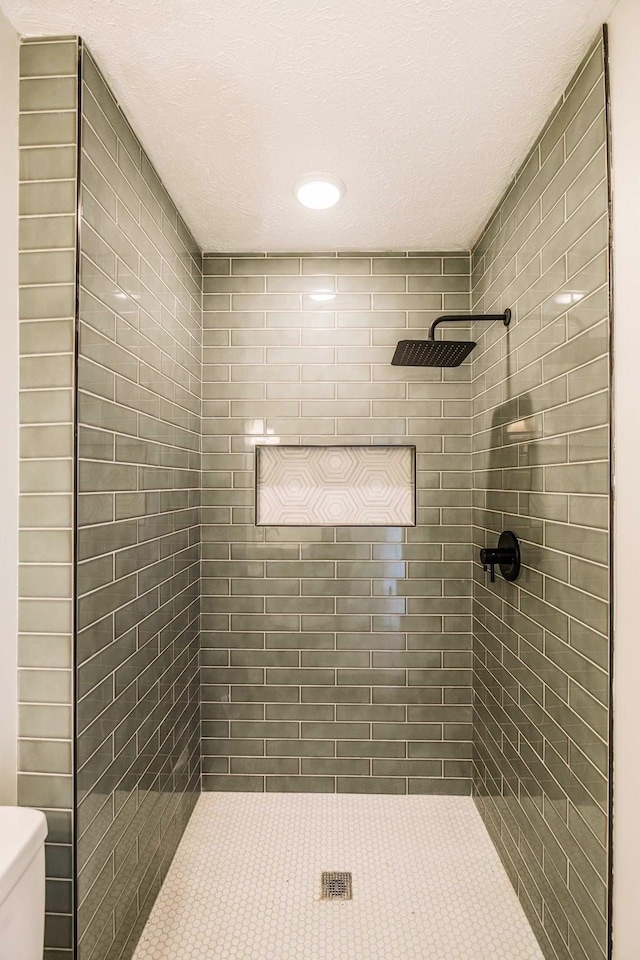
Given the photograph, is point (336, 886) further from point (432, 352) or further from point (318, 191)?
point (318, 191)

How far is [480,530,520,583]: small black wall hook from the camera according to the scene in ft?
6.38

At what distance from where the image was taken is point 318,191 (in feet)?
6.74

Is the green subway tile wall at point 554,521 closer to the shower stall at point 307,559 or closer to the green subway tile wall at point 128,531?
the shower stall at point 307,559

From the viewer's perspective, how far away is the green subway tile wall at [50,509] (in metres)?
1.34

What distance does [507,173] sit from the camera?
1.99 m

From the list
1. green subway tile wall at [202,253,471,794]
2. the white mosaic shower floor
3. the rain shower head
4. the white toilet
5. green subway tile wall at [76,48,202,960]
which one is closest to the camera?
the white toilet

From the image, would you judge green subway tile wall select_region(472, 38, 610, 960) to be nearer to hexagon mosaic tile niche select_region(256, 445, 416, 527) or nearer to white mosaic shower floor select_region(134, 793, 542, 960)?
white mosaic shower floor select_region(134, 793, 542, 960)

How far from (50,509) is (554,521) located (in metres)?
1.38

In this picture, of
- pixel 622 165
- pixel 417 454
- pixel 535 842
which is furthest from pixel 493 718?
pixel 622 165

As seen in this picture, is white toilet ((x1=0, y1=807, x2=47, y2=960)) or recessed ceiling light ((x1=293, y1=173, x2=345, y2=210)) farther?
recessed ceiling light ((x1=293, y1=173, x2=345, y2=210))

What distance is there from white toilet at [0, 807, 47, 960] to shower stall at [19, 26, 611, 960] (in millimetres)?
151

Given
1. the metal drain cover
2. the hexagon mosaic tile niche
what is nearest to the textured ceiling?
the hexagon mosaic tile niche

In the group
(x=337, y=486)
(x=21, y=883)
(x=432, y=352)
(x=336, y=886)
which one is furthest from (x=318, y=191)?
(x=336, y=886)

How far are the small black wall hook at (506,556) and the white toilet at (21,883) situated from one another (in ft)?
5.06
